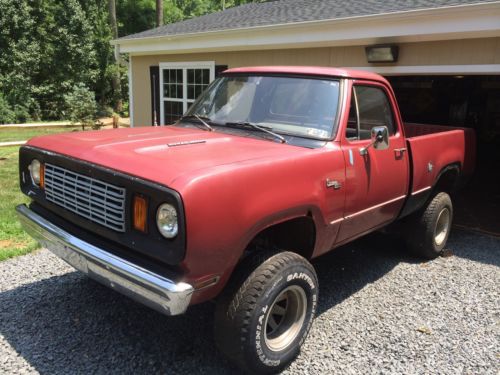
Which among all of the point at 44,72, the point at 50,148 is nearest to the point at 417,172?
the point at 50,148

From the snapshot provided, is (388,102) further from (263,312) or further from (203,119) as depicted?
(263,312)

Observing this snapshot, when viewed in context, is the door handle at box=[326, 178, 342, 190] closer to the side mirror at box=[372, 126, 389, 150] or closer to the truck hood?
the truck hood

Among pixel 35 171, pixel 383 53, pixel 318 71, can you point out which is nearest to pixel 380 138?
pixel 318 71

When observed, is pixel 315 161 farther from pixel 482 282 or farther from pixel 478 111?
pixel 478 111

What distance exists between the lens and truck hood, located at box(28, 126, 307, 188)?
2.56 meters

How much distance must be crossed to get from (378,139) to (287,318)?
62.6 inches

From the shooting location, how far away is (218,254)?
246 cm

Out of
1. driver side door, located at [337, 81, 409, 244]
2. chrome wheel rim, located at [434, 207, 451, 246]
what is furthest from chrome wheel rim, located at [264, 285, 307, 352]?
chrome wheel rim, located at [434, 207, 451, 246]

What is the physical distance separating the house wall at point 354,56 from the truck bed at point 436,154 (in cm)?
123

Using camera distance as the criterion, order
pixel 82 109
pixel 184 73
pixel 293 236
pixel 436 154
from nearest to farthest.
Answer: pixel 293 236 → pixel 436 154 → pixel 184 73 → pixel 82 109

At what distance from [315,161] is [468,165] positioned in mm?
3353

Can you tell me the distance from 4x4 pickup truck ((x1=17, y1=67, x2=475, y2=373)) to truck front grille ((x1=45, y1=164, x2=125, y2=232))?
0.03ft

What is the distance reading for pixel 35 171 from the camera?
3.36 meters

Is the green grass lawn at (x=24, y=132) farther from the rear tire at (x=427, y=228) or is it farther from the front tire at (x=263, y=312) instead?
the front tire at (x=263, y=312)
